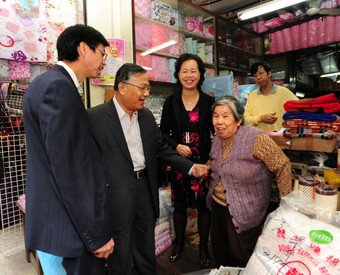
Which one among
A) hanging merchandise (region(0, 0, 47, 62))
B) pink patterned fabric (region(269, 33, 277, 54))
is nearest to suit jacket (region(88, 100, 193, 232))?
hanging merchandise (region(0, 0, 47, 62))

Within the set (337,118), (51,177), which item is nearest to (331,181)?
(337,118)

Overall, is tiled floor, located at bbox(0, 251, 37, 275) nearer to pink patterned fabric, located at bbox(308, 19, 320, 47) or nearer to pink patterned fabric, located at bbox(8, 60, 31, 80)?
pink patterned fabric, located at bbox(8, 60, 31, 80)

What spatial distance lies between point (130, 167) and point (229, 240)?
777 millimetres

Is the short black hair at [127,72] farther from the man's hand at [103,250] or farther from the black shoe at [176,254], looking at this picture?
the black shoe at [176,254]

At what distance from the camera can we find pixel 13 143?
2.42 m

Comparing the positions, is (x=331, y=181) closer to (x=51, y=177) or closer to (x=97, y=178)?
(x=97, y=178)

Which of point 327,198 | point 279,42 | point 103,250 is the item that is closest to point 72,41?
point 103,250

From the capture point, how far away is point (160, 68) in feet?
11.2

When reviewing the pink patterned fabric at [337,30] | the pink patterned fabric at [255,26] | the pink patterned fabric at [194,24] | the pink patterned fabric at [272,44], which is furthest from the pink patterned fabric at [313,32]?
the pink patterned fabric at [194,24]

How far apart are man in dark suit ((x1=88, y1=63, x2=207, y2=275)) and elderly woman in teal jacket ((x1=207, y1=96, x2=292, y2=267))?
245 mm

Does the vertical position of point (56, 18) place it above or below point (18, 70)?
above

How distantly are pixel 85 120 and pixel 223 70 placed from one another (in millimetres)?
3747

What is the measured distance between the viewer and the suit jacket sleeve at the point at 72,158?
1009 millimetres

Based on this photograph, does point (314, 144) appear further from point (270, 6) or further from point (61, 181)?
point (270, 6)
